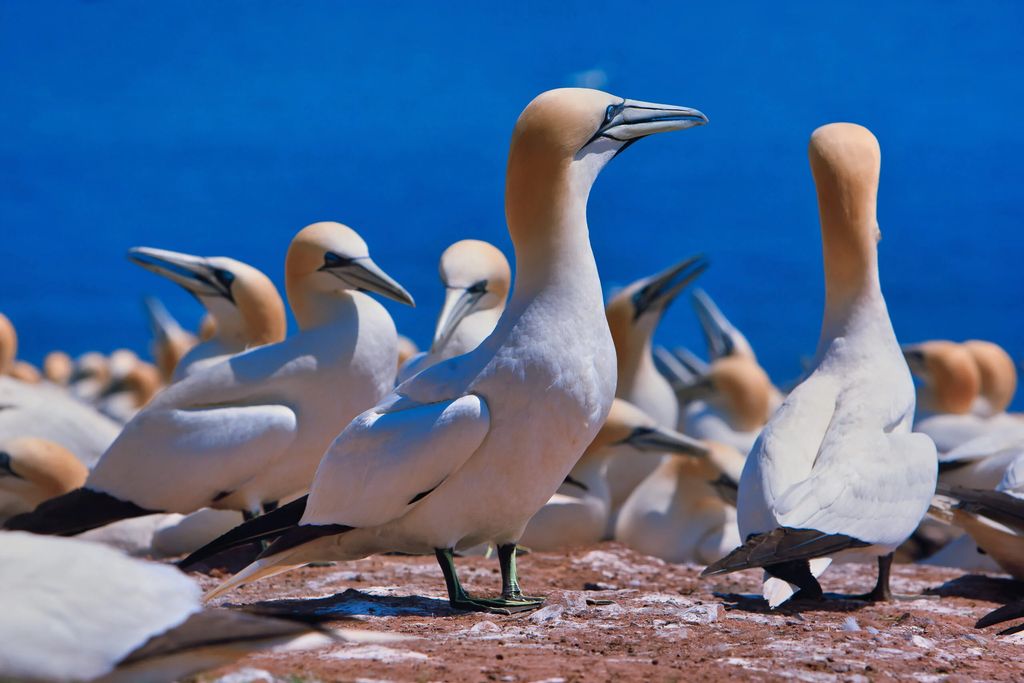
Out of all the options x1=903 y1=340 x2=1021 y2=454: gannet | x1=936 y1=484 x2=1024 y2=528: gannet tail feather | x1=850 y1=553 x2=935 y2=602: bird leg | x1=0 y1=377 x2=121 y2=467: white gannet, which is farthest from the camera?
x1=903 y1=340 x2=1021 y2=454: gannet

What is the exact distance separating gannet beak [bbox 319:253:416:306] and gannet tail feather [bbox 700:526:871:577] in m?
2.40

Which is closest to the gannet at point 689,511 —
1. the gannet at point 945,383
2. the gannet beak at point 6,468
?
the gannet beak at point 6,468

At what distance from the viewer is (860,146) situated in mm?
6359

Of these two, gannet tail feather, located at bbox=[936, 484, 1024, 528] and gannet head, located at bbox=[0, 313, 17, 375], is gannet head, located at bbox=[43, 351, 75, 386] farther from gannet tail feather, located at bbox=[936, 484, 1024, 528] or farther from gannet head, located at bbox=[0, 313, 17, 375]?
gannet tail feather, located at bbox=[936, 484, 1024, 528]

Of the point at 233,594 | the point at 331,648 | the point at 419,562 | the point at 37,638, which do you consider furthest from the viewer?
the point at 419,562

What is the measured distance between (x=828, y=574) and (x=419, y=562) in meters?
2.09

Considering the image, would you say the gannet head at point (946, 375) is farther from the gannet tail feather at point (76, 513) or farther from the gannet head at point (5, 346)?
the gannet head at point (5, 346)

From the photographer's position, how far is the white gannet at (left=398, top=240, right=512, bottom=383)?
693 centimetres

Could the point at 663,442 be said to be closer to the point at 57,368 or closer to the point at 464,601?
the point at 464,601

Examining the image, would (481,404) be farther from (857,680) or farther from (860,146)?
(860,146)

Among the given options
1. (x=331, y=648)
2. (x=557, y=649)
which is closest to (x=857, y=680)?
(x=557, y=649)

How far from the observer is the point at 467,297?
717cm

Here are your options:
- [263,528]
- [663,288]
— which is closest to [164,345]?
[663,288]

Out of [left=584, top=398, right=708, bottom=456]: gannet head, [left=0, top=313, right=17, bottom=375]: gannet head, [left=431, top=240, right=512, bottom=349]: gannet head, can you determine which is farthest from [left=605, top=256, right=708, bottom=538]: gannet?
[left=0, top=313, right=17, bottom=375]: gannet head
